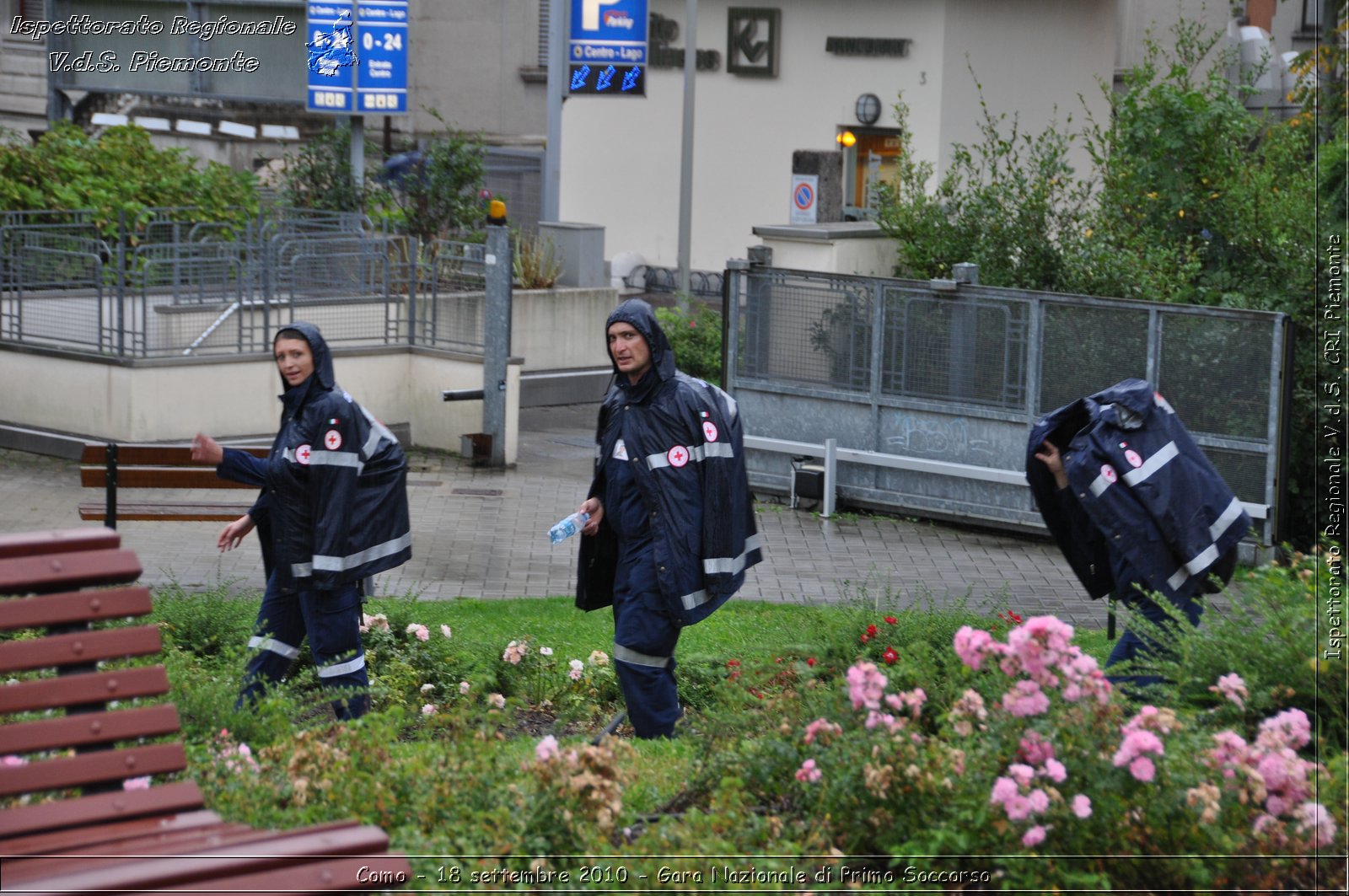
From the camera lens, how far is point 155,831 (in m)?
3.81

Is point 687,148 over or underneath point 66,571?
over

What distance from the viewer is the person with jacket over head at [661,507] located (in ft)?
21.0

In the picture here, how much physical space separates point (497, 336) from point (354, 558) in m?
7.78

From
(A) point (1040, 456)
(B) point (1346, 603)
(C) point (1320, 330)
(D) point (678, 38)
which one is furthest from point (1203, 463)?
(D) point (678, 38)

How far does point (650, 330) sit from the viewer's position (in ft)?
21.5

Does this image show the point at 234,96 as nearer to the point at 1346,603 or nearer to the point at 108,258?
the point at 108,258

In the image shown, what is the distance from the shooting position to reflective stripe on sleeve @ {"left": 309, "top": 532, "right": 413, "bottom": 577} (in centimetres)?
659

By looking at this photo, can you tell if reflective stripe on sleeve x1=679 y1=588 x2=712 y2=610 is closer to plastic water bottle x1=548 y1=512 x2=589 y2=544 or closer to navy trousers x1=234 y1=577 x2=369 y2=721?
plastic water bottle x1=548 y1=512 x2=589 y2=544

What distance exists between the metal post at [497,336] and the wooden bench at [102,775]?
32.8 ft

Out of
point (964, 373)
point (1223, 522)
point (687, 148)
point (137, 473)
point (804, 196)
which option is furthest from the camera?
point (804, 196)

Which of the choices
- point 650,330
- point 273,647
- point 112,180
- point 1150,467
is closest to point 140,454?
point 273,647

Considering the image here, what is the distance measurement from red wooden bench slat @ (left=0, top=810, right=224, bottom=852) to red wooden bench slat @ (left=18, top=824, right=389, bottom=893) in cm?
13

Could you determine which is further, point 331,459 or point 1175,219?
point 1175,219

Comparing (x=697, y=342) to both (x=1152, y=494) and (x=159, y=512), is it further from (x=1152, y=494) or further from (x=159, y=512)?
(x=1152, y=494)
